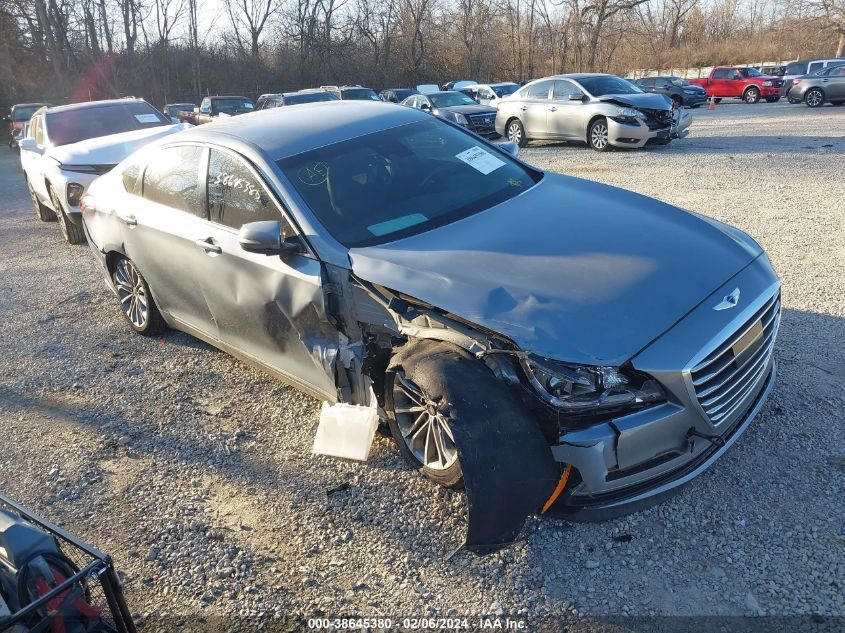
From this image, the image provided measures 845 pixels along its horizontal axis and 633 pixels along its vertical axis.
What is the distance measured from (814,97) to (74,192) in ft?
77.4

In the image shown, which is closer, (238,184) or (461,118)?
(238,184)

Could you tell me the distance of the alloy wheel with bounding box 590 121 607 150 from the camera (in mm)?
13853

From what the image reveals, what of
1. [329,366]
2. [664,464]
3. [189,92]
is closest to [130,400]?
[329,366]

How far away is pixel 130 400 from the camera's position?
449cm

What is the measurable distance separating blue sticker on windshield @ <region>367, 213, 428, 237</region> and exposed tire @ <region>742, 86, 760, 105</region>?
2966cm

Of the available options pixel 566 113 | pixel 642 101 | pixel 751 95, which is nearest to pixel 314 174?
pixel 642 101

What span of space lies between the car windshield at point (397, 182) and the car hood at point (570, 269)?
0.53ft

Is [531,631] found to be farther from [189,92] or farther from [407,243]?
[189,92]

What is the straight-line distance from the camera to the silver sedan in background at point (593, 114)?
13289 mm

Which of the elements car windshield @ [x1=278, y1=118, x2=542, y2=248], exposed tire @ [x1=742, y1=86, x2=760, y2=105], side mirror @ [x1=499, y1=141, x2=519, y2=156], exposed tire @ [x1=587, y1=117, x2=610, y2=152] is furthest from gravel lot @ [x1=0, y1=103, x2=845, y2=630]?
exposed tire @ [x1=742, y1=86, x2=760, y2=105]

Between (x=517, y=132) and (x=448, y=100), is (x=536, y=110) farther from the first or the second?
(x=448, y=100)

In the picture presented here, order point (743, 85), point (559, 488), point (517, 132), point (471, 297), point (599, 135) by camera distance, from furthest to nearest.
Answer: point (743, 85) → point (517, 132) → point (599, 135) → point (471, 297) → point (559, 488)

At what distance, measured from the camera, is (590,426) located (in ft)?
8.66

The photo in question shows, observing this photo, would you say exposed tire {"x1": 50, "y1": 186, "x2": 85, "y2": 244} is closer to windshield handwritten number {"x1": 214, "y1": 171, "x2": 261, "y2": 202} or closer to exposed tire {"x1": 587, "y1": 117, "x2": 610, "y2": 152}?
windshield handwritten number {"x1": 214, "y1": 171, "x2": 261, "y2": 202}
